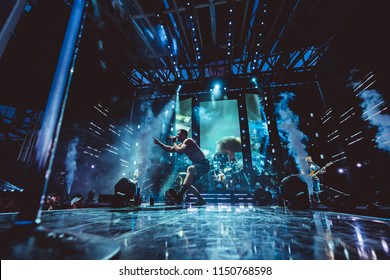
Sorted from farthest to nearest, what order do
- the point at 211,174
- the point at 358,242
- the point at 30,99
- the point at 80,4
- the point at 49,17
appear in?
the point at 211,174 → the point at 30,99 → the point at 49,17 → the point at 80,4 → the point at 358,242

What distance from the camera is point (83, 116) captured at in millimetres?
7426

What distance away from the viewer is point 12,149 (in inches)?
289

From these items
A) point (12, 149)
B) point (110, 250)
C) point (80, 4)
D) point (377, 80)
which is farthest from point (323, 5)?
point (12, 149)

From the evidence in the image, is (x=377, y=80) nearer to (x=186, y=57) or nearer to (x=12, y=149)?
(x=186, y=57)

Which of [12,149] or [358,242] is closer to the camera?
[358,242]

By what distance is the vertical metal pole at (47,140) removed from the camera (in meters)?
0.62

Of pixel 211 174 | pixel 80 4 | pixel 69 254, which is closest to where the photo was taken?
pixel 69 254

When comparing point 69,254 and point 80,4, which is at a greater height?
point 80,4

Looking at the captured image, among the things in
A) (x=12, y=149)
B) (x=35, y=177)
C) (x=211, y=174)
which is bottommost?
(x=35, y=177)

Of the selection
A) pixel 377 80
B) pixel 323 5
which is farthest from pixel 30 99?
pixel 377 80

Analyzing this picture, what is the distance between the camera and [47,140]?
2.19 ft

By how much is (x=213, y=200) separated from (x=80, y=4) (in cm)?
759

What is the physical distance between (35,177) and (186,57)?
8159mm

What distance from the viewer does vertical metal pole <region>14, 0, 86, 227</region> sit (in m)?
0.62
